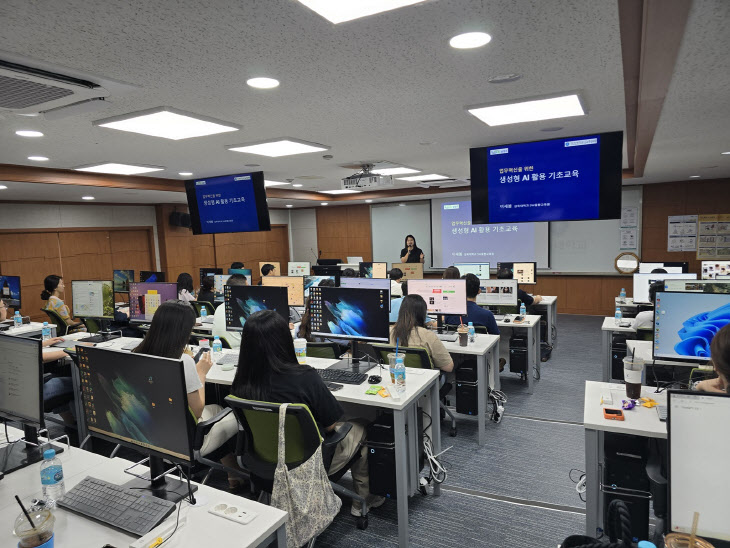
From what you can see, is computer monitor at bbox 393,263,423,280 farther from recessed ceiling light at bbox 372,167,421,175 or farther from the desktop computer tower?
the desktop computer tower

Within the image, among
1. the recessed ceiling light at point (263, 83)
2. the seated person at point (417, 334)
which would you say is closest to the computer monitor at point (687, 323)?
the seated person at point (417, 334)

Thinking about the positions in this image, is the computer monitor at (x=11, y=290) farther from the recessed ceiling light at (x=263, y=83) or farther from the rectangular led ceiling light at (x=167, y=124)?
the recessed ceiling light at (x=263, y=83)

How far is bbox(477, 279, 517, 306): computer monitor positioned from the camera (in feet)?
18.4

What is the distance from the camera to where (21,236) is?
748 centimetres

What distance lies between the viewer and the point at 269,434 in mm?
2102

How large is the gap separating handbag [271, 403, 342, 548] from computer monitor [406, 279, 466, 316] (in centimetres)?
262

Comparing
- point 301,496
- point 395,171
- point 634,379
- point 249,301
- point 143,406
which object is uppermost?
point 395,171

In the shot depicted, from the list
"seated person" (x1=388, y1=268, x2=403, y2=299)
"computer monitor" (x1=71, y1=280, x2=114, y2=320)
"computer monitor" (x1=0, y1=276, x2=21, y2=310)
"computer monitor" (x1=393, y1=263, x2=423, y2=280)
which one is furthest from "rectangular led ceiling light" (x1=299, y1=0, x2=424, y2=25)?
"computer monitor" (x1=0, y1=276, x2=21, y2=310)

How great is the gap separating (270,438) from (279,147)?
9.55 feet

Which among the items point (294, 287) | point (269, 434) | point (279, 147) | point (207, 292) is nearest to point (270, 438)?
point (269, 434)

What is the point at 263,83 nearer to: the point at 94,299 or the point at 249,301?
the point at 249,301

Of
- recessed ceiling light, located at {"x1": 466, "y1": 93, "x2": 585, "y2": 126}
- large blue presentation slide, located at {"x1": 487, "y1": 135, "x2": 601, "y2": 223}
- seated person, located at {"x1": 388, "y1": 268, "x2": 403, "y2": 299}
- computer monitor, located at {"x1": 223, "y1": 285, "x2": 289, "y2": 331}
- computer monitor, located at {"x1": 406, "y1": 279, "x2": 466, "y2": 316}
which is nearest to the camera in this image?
recessed ceiling light, located at {"x1": 466, "y1": 93, "x2": 585, "y2": 126}

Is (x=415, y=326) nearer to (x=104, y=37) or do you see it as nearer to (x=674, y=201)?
(x=104, y=37)

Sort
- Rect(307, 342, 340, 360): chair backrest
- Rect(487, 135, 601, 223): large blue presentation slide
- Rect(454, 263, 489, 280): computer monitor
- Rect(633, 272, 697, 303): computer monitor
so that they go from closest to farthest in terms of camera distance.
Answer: Rect(307, 342, 340, 360): chair backrest
Rect(487, 135, 601, 223): large blue presentation slide
Rect(633, 272, 697, 303): computer monitor
Rect(454, 263, 489, 280): computer monitor
